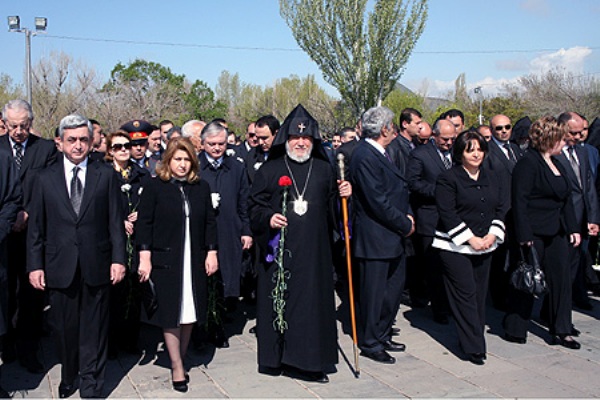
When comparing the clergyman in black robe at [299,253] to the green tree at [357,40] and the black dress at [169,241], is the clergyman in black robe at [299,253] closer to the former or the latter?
the black dress at [169,241]

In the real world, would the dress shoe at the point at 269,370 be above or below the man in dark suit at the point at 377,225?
below

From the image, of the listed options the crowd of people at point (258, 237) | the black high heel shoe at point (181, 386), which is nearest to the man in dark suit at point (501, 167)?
the crowd of people at point (258, 237)

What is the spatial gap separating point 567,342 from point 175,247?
369 cm

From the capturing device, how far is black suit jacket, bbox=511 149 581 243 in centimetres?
567

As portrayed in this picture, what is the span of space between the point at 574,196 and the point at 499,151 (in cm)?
119

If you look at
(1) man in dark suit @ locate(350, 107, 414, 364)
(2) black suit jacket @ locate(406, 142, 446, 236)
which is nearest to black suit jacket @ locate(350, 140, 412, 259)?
(1) man in dark suit @ locate(350, 107, 414, 364)

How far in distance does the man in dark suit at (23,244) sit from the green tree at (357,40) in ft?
97.8

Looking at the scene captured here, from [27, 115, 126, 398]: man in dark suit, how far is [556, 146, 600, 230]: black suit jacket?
4781 millimetres

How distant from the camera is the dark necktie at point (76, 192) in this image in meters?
4.54

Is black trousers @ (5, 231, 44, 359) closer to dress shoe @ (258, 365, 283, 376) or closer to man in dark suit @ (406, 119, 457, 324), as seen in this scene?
dress shoe @ (258, 365, 283, 376)

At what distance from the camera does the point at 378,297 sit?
550cm

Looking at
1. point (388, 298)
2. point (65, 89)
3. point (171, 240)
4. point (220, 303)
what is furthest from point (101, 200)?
point (65, 89)

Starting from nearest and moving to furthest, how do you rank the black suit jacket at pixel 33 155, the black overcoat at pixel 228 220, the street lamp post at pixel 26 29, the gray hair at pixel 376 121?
the black suit jacket at pixel 33 155 → the gray hair at pixel 376 121 → the black overcoat at pixel 228 220 → the street lamp post at pixel 26 29

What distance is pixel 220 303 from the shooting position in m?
6.07
